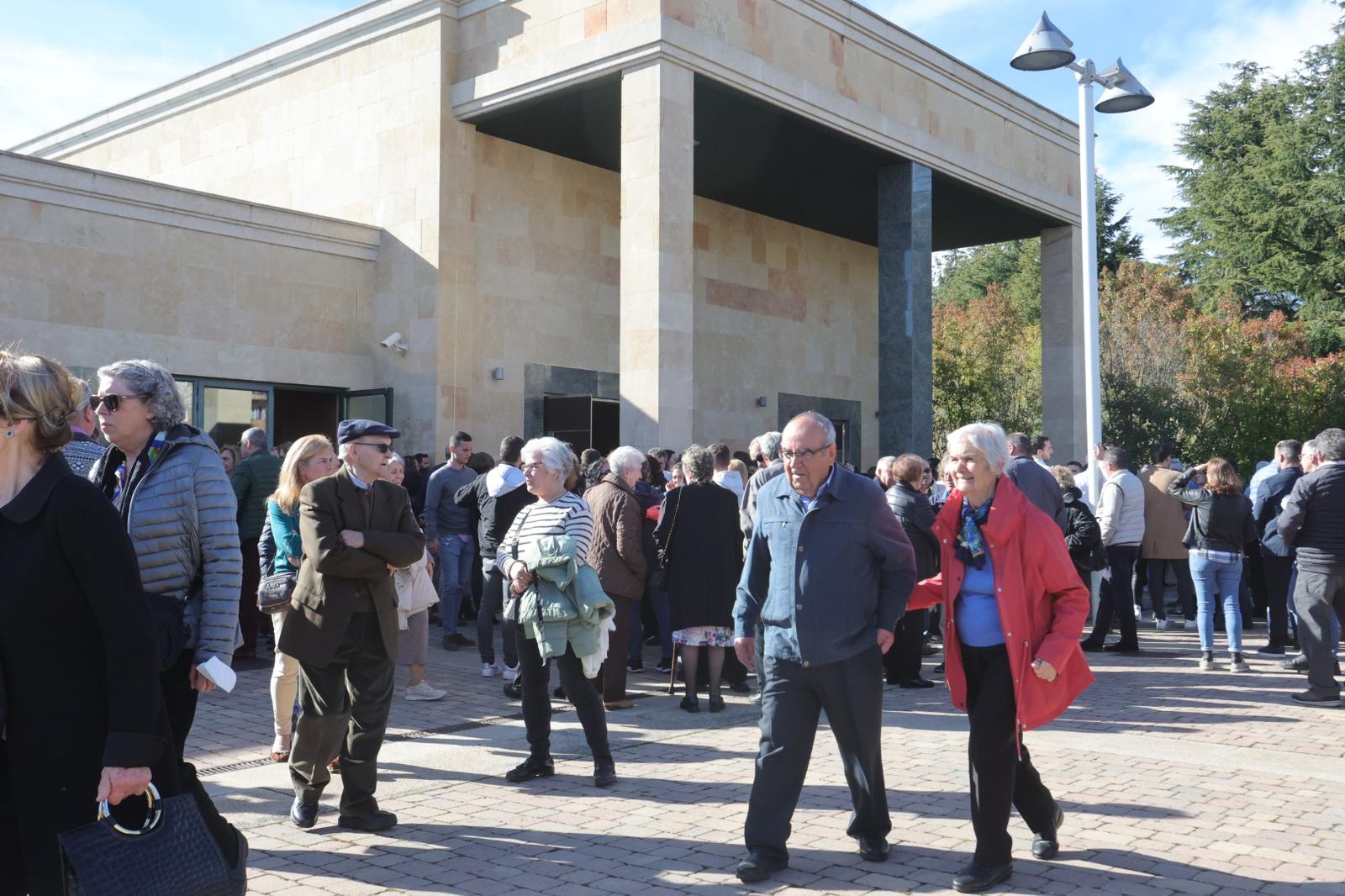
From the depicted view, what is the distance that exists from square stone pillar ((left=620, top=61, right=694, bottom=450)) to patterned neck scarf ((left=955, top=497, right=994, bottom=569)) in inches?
425

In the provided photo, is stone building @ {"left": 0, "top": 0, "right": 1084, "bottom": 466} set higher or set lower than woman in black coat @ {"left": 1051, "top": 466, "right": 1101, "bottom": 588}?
higher

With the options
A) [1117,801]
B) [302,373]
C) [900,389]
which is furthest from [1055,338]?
[1117,801]

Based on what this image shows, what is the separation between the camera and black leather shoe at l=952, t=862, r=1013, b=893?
188 inches

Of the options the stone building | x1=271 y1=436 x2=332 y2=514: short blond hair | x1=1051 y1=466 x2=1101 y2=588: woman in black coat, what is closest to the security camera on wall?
the stone building

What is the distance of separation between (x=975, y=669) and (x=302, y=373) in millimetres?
14711

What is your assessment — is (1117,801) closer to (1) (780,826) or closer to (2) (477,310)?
(1) (780,826)

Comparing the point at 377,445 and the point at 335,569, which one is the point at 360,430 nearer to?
the point at 377,445

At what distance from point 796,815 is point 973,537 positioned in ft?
6.08

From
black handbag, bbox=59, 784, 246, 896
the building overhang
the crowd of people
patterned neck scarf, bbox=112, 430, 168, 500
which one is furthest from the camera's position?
the building overhang

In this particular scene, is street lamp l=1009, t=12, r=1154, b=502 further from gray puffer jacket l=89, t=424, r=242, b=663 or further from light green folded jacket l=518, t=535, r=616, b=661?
gray puffer jacket l=89, t=424, r=242, b=663

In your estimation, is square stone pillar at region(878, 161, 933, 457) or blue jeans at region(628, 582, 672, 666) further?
square stone pillar at region(878, 161, 933, 457)

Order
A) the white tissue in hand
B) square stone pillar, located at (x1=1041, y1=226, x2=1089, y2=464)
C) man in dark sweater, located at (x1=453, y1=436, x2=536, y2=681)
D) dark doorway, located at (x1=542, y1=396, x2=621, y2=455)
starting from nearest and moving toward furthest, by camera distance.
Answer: the white tissue in hand → man in dark sweater, located at (x1=453, y1=436, x2=536, y2=681) → dark doorway, located at (x1=542, y1=396, x2=621, y2=455) → square stone pillar, located at (x1=1041, y1=226, x2=1089, y2=464)

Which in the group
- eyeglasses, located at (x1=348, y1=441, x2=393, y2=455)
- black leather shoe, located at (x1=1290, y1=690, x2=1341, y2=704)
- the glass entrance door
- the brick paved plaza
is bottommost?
the brick paved plaza

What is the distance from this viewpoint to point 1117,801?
20.0 feet
